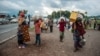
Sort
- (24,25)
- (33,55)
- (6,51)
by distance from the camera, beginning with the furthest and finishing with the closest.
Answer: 1. (24,25)
2. (6,51)
3. (33,55)

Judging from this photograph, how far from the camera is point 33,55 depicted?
10.4m

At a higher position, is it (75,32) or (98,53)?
(75,32)

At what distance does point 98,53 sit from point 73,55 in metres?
1.51

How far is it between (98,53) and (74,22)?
2.14m

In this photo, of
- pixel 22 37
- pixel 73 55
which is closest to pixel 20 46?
pixel 22 37

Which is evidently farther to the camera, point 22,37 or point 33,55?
point 22,37

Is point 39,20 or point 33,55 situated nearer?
point 33,55

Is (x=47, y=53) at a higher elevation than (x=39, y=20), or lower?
lower

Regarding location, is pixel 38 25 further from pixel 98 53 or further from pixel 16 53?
pixel 98 53

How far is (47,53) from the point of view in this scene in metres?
11.0

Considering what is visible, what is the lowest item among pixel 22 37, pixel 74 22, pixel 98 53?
pixel 98 53

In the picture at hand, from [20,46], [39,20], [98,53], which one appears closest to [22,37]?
[20,46]

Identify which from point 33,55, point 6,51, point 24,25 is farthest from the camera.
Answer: point 24,25

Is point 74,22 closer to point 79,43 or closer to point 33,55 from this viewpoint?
point 79,43
